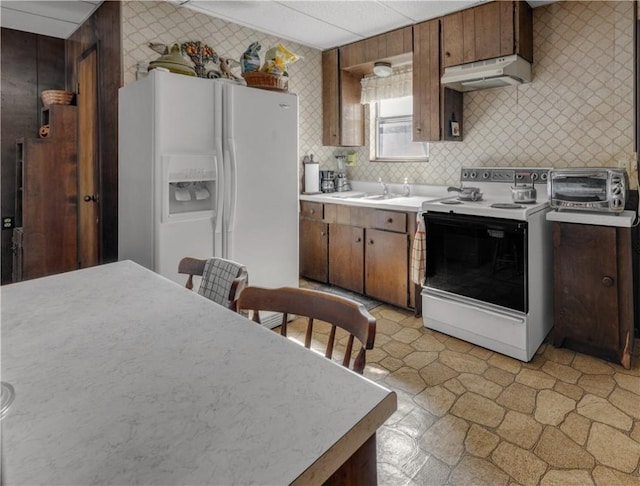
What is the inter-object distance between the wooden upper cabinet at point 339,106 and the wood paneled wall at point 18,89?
2797mm

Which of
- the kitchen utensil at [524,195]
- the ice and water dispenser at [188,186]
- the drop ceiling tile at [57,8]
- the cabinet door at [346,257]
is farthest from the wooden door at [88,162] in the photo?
the kitchen utensil at [524,195]

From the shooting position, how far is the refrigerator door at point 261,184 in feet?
8.91

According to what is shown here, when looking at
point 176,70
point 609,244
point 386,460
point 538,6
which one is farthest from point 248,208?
point 538,6

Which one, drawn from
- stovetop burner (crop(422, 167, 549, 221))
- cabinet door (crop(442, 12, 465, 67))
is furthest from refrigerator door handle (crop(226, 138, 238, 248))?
cabinet door (crop(442, 12, 465, 67))

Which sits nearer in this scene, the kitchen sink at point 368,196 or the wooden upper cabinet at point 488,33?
the wooden upper cabinet at point 488,33

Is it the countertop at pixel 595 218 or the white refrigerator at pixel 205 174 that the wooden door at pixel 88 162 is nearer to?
the white refrigerator at pixel 205 174

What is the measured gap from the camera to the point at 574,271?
259 cm

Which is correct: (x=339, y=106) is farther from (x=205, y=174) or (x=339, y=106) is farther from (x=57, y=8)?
(x=57, y=8)

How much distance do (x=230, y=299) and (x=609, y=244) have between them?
2351mm

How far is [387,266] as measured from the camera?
3500 millimetres

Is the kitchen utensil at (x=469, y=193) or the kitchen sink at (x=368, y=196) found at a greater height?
the kitchen sink at (x=368, y=196)

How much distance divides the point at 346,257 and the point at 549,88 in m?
2.19

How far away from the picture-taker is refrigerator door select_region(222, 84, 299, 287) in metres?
2.72

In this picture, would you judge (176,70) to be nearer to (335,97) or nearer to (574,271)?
(335,97)
